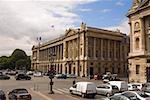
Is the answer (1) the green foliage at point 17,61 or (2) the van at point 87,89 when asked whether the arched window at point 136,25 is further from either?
(1) the green foliage at point 17,61

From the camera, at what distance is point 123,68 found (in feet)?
371

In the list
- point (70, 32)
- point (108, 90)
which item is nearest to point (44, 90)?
point (108, 90)

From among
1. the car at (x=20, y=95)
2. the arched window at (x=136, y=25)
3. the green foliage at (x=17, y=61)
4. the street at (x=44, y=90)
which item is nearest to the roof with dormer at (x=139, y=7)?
the arched window at (x=136, y=25)

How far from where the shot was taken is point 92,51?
10375 centimetres

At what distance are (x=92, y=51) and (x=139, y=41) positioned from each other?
43.4 m

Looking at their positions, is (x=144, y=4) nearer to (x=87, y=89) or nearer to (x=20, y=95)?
(x=87, y=89)

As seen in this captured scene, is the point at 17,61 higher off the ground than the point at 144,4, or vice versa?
the point at 144,4

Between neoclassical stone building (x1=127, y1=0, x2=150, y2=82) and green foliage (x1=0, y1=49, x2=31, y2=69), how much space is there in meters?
109

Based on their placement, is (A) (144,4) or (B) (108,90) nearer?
(B) (108,90)

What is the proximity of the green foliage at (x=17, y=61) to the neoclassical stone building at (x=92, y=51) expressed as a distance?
46000 mm

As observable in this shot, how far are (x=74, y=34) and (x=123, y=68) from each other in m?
21.8

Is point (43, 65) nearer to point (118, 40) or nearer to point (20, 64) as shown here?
point (20, 64)

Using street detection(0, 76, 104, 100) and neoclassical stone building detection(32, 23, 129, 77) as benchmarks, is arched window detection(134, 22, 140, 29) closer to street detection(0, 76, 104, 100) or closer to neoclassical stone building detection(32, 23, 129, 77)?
street detection(0, 76, 104, 100)

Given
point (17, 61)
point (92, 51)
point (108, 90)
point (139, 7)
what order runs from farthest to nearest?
point (17, 61) → point (92, 51) → point (139, 7) → point (108, 90)
